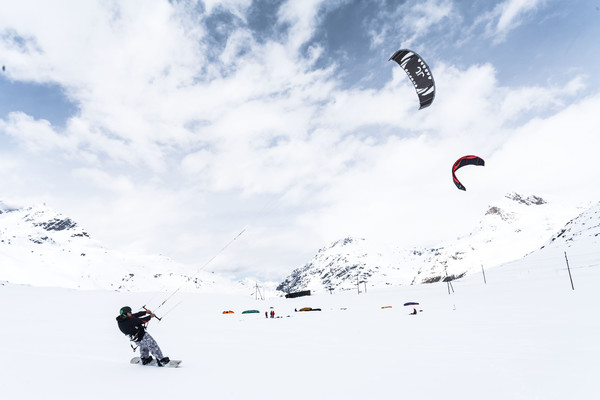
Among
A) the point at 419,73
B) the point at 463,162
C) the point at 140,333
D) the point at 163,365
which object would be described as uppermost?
the point at 419,73

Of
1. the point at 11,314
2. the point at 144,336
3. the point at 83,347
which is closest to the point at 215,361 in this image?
the point at 144,336

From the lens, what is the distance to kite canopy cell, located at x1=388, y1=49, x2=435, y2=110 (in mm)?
15719

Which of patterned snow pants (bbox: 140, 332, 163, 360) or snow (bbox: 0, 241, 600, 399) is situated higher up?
patterned snow pants (bbox: 140, 332, 163, 360)

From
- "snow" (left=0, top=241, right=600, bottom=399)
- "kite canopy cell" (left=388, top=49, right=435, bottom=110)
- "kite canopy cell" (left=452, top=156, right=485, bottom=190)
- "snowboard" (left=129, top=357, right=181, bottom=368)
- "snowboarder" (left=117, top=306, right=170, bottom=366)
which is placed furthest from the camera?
"kite canopy cell" (left=452, top=156, right=485, bottom=190)

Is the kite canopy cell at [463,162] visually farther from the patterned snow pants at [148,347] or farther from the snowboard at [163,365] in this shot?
the patterned snow pants at [148,347]

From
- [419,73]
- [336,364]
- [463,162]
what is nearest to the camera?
[336,364]

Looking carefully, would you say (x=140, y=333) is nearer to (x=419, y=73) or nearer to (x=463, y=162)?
(x=419, y=73)

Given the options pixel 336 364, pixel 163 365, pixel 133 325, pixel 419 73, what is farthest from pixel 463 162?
pixel 133 325

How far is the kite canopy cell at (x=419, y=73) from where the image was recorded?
51.6 feet

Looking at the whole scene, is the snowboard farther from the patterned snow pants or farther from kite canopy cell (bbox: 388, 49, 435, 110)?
kite canopy cell (bbox: 388, 49, 435, 110)

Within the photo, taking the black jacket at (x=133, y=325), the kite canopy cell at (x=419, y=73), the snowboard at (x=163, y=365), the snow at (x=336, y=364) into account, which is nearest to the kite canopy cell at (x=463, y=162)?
the kite canopy cell at (x=419, y=73)

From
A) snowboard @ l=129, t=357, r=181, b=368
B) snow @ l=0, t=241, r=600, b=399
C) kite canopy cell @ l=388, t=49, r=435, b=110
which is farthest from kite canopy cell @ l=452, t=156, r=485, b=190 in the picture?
snowboard @ l=129, t=357, r=181, b=368

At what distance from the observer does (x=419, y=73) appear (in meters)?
16.0

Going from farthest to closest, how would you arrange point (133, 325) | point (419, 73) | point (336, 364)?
point (419, 73) < point (133, 325) < point (336, 364)
